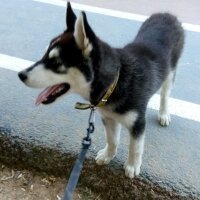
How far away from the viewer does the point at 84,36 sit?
1799 millimetres

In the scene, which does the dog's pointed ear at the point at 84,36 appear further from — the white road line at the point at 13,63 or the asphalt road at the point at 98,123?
the white road line at the point at 13,63

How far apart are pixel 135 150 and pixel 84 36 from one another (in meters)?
0.78

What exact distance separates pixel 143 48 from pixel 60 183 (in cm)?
95

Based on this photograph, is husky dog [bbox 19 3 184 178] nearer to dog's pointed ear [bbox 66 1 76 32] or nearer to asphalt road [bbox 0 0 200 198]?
dog's pointed ear [bbox 66 1 76 32]

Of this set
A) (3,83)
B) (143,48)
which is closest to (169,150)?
(143,48)

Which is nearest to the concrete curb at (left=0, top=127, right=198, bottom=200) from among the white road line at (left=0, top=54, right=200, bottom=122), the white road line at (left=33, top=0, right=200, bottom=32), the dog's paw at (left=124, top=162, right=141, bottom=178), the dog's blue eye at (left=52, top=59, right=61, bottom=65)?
the dog's paw at (left=124, top=162, right=141, bottom=178)

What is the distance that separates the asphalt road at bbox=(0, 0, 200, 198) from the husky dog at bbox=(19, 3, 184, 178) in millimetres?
200

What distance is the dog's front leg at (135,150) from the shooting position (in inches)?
85.6

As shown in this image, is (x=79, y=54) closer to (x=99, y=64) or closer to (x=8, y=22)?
(x=99, y=64)

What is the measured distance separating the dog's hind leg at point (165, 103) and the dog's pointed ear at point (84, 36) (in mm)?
978

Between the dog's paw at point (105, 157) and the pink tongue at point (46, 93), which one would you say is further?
the dog's paw at point (105, 157)

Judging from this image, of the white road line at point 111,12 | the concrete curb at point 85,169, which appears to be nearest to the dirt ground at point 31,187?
the concrete curb at point 85,169

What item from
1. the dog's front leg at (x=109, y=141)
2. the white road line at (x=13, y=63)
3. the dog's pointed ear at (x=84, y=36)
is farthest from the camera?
the white road line at (x=13, y=63)

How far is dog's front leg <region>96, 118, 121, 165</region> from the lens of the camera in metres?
2.34
